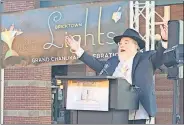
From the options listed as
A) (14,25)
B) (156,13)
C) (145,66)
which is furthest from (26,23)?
(145,66)

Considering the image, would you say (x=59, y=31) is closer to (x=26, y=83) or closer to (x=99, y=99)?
(x=26, y=83)

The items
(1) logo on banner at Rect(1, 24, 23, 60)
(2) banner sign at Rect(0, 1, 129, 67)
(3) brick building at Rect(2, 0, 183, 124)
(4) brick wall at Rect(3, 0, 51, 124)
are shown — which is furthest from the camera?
(4) brick wall at Rect(3, 0, 51, 124)

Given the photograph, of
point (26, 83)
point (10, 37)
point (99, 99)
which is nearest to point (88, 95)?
point (99, 99)

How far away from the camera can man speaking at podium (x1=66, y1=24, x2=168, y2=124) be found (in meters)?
5.14

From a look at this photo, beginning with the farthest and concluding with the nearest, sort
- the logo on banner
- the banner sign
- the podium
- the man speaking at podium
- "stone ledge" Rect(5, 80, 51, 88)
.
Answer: "stone ledge" Rect(5, 80, 51, 88) < the logo on banner < the banner sign < the man speaking at podium < the podium

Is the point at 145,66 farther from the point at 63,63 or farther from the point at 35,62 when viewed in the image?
the point at 35,62

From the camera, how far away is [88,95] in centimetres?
489

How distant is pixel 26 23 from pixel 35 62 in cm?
71

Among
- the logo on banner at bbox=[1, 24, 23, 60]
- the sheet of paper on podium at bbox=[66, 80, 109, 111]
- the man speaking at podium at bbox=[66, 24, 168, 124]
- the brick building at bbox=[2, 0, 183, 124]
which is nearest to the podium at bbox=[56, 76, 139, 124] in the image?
the sheet of paper on podium at bbox=[66, 80, 109, 111]

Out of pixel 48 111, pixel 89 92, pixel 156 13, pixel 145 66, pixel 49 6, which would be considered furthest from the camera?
pixel 48 111

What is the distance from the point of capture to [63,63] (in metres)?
7.65

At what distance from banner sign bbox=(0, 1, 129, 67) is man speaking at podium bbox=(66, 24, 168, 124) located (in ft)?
4.10

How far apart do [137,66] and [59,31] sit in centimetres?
251

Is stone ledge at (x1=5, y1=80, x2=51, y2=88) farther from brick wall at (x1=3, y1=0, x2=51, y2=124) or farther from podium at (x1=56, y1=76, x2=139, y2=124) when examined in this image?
podium at (x1=56, y1=76, x2=139, y2=124)
